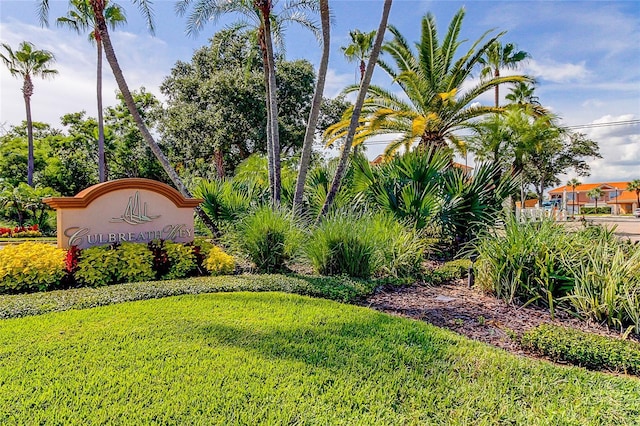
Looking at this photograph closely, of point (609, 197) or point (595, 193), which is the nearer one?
point (595, 193)

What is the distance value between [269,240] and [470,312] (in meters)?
3.84

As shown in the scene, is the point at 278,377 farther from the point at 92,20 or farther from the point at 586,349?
the point at 92,20

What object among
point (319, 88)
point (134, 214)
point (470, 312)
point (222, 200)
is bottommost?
point (470, 312)

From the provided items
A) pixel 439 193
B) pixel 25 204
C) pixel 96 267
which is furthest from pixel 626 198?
pixel 25 204

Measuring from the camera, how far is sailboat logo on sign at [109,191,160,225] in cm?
755

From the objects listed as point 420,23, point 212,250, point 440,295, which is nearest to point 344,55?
point 420,23

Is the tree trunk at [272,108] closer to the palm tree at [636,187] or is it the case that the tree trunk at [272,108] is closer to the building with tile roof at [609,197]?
the building with tile roof at [609,197]

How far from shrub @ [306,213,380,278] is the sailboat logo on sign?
11.4 feet

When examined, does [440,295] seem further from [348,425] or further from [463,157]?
[463,157]

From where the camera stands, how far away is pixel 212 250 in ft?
25.6

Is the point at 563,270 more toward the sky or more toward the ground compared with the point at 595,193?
more toward the ground

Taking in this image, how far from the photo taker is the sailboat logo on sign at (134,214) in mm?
7551

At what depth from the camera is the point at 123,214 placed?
7.54 metres

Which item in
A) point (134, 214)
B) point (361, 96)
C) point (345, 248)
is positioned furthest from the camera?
point (361, 96)
